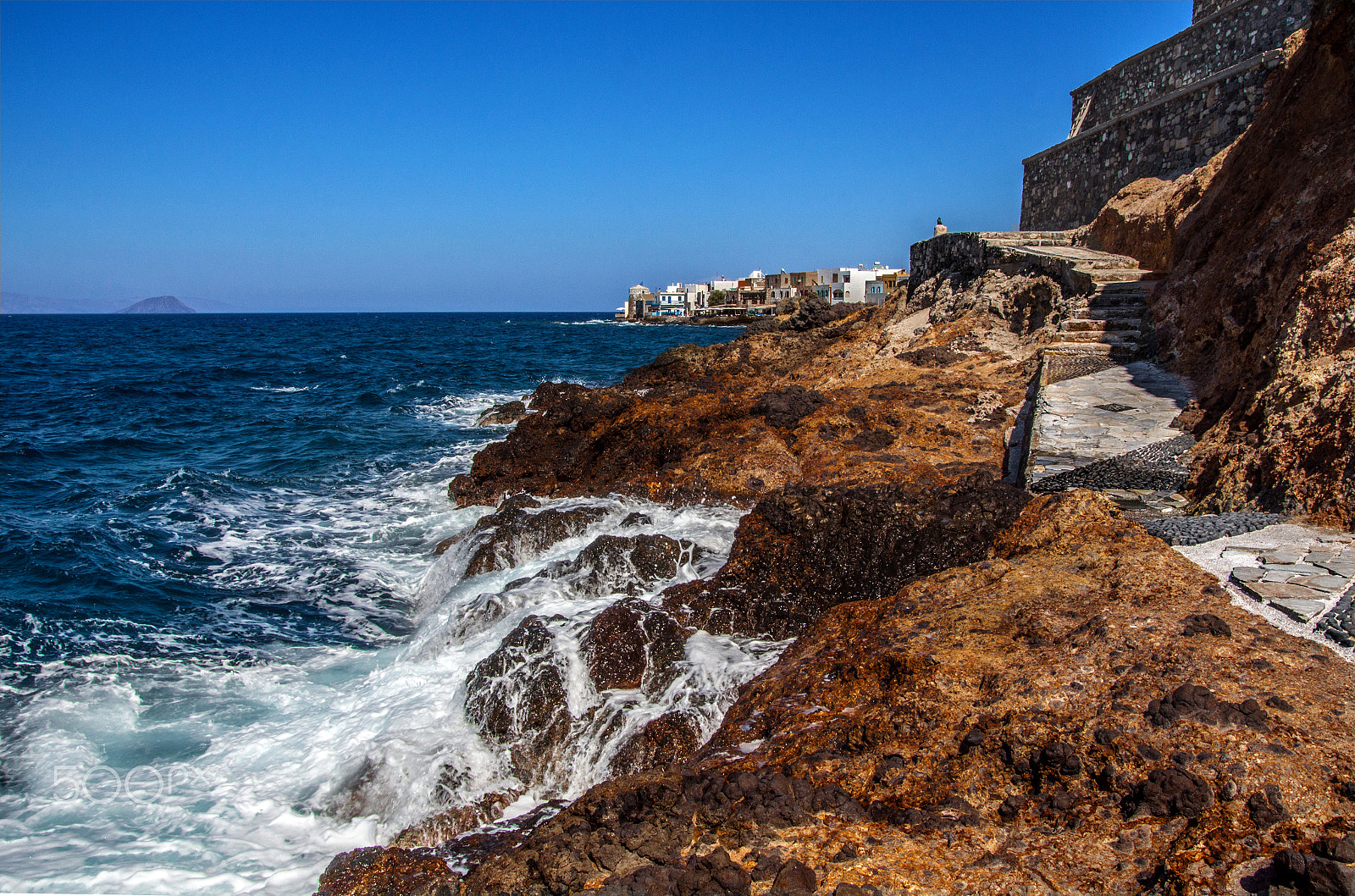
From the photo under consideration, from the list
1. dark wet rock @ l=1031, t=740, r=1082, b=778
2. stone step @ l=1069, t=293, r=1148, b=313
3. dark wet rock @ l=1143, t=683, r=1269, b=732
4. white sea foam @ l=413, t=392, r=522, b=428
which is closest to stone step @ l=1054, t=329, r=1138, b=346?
stone step @ l=1069, t=293, r=1148, b=313

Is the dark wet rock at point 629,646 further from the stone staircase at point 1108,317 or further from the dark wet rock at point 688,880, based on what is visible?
the stone staircase at point 1108,317

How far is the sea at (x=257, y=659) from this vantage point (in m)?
4.77

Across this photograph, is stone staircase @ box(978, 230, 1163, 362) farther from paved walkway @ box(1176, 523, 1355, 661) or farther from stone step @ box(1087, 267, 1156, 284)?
paved walkway @ box(1176, 523, 1355, 661)

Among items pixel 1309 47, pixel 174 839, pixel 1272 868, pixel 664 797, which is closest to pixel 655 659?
pixel 664 797

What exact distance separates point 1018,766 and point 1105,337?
7434 millimetres

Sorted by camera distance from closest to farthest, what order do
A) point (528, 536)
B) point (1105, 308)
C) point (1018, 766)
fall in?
point (1018, 766)
point (528, 536)
point (1105, 308)

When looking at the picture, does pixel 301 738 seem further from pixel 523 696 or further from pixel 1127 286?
pixel 1127 286

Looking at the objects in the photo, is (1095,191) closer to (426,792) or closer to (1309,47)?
(1309,47)

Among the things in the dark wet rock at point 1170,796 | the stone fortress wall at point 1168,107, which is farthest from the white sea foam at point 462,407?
the dark wet rock at point 1170,796

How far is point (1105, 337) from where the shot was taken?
894cm

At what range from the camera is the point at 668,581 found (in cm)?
654

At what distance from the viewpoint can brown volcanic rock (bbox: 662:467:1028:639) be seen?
556 centimetres

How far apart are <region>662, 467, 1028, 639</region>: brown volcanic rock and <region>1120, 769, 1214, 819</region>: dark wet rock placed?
2.74m

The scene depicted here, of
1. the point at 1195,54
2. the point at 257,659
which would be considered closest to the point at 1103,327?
the point at 1195,54
